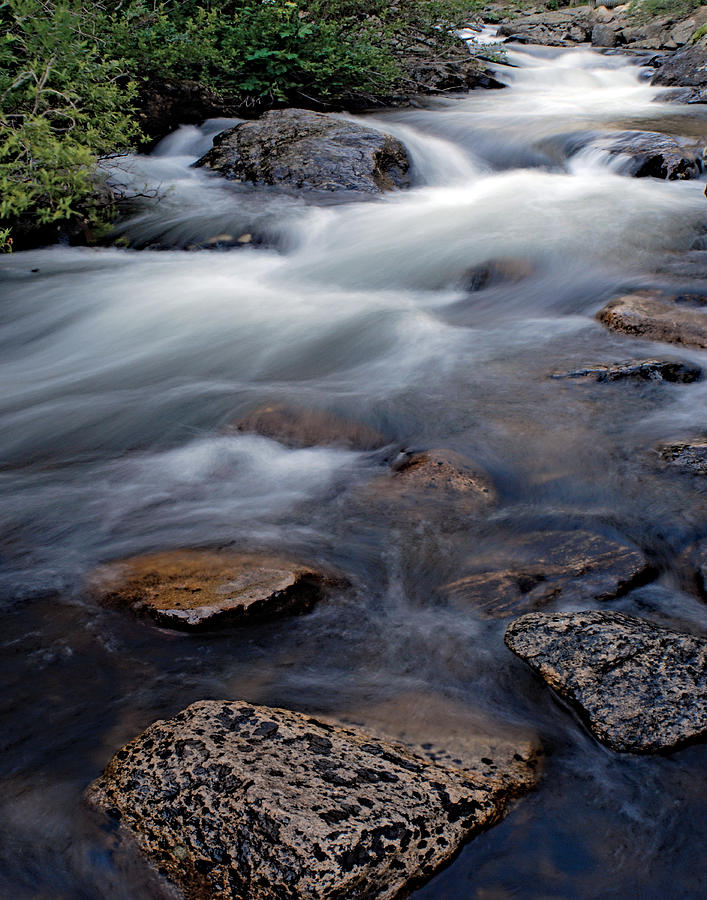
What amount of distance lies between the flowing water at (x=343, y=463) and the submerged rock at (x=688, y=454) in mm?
139

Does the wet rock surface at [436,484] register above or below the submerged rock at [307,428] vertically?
below

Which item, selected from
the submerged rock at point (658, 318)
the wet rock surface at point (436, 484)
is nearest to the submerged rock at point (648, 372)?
the submerged rock at point (658, 318)

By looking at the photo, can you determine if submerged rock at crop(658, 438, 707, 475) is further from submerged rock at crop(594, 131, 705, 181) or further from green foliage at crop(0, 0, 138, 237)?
submerged rock at crop(594, 131, 705, 181)

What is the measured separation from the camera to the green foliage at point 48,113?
21.3 feet

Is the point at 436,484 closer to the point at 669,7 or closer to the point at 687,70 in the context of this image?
the point at 687,70

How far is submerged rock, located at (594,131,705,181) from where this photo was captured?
30.6ft

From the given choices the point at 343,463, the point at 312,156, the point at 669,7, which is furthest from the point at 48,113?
the point at 669,7

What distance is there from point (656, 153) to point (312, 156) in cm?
474

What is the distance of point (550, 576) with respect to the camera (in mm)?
3258

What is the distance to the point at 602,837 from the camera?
84.7 inches

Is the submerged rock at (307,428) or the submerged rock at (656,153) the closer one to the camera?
the submerged rock at (307,428)

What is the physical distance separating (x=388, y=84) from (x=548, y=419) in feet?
35.7

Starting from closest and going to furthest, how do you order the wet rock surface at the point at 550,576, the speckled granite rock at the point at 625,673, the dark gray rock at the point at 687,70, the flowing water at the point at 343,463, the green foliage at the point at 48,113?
the flowing water at the point at 343,463 < the speckled granite rock at the point at 625,673 < the wet rock surface at the point at 550,576 < the green foliage at the point at 48,113 < the dark gray rock at the point at 687,70

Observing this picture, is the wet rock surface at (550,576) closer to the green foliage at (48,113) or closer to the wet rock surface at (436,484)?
the wet rock surface at (436,484)
